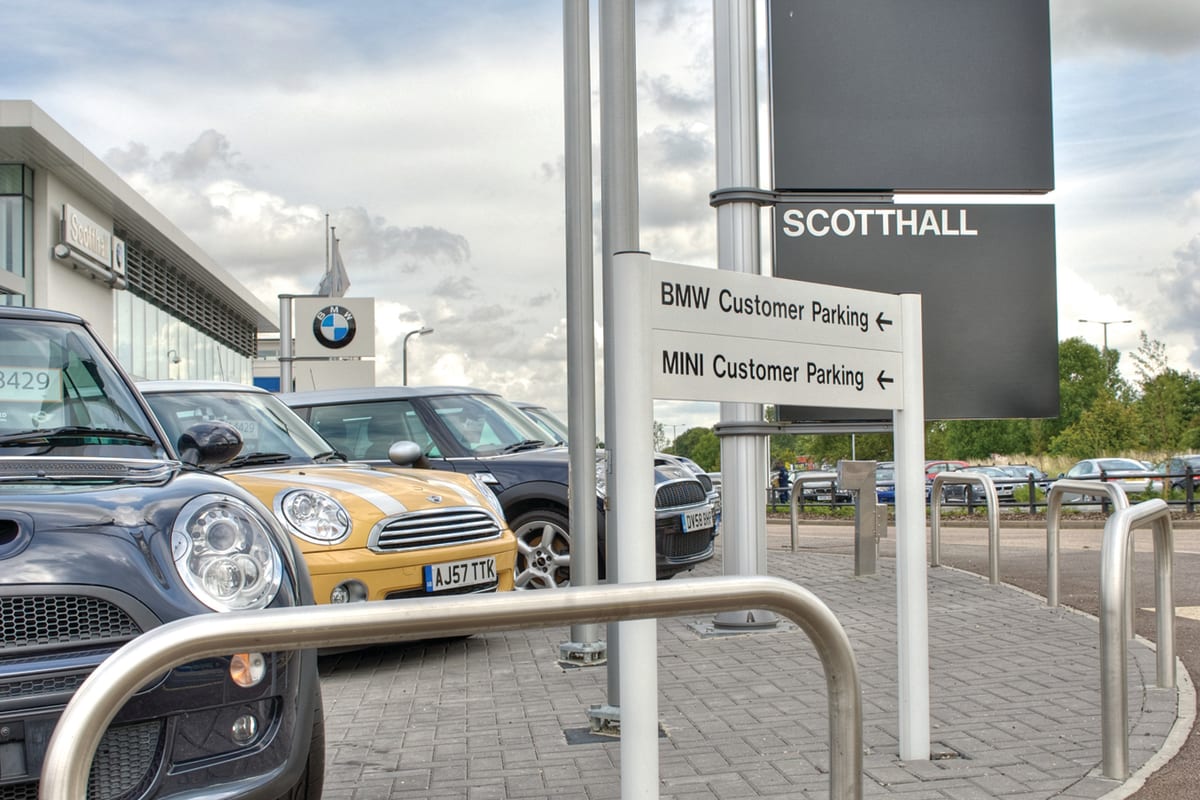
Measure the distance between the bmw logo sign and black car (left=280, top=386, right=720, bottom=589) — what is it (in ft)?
61.6

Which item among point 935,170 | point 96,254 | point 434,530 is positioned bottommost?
point 434,530

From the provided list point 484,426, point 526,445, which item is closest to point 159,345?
point 484,426

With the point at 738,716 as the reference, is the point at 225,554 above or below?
above

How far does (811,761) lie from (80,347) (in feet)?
10.8

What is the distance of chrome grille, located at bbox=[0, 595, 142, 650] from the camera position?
2.93m

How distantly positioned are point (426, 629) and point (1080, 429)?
49.9m

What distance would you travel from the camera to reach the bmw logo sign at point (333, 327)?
94.0 ft

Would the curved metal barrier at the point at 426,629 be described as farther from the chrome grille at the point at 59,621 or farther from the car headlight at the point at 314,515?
the car headlight at the point at 314,515

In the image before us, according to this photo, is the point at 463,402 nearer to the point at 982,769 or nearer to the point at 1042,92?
the point at 1042,92

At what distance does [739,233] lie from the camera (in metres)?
7.51

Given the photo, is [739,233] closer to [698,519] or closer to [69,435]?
[698,519]

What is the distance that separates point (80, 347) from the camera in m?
4.69

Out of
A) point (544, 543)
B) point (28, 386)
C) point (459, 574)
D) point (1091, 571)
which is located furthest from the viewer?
point (1091, 571)

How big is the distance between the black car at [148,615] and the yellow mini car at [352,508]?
251 centimetres
